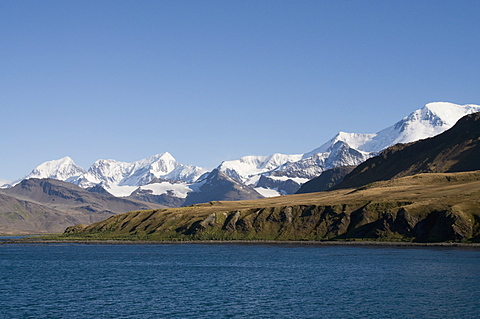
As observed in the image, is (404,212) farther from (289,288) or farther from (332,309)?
(332,309)

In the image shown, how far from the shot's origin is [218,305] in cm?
8538

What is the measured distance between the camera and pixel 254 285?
10488 centimetres

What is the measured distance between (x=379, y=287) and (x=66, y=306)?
48216mm

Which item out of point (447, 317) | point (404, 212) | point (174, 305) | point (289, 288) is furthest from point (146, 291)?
point (404, 212)

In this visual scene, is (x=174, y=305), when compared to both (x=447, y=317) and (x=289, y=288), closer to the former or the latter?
(x=289, y=288)

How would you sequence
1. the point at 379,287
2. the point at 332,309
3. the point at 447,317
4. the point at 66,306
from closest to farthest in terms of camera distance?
1. the point at 447,317
2. the point at 332,309
3. the point at 66,306
4. the point at 379,287

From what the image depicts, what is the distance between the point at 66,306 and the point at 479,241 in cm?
11672

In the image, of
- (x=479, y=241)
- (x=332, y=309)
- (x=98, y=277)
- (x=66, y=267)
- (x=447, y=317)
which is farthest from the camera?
(x=479, y=241)

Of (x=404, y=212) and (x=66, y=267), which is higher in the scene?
(x=404, y=212)

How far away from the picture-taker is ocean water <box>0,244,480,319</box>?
80.9 m

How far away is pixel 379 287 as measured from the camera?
9919 centimetres

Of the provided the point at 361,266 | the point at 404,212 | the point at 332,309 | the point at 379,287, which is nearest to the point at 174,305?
the point at 332,309

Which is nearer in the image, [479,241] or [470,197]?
[479,241]

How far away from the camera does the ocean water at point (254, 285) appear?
266 ft
